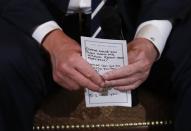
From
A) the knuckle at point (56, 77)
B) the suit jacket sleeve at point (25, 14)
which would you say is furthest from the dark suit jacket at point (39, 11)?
the knuckle at point (56, 77)

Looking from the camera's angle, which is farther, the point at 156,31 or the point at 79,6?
the point at 79,6

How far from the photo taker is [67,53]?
0.98 metres

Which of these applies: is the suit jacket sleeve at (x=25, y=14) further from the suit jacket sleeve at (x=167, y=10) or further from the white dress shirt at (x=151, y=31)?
the suit jacket sleeve at (x=167, y=10)

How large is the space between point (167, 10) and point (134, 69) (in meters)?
0.17

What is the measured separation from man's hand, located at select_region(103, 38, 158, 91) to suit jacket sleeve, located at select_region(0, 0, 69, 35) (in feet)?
0.64

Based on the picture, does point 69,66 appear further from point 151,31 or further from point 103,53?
point 151,31

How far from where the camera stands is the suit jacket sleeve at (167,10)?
1058mm

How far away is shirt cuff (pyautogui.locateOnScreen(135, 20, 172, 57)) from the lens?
104 cm

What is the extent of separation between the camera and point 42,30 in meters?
1.04

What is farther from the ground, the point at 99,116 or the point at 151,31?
the point at 151,31

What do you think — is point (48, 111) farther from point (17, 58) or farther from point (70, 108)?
point (17, 58)

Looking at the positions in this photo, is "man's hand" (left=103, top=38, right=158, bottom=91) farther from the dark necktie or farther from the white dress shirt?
the dark necktie

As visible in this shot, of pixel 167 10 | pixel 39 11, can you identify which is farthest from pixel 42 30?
pixel 167 10

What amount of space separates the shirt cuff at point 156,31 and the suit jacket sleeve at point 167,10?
0.04 ft
